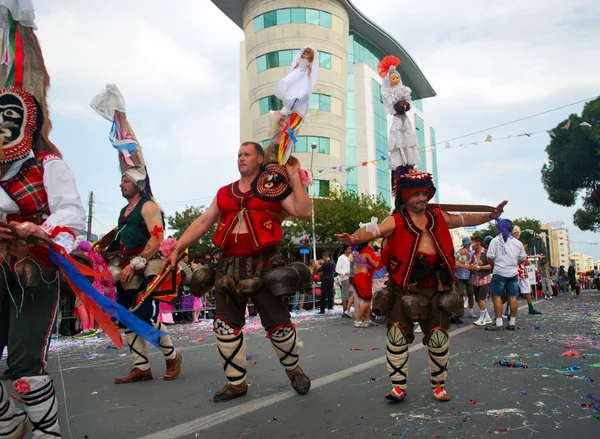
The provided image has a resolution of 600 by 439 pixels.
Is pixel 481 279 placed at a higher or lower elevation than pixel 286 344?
higher

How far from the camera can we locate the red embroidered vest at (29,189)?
3.15m

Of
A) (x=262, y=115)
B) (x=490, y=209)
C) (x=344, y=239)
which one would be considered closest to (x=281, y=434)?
(x=344, y=239)

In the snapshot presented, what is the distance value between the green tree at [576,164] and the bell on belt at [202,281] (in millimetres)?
32136

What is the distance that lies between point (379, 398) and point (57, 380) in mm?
3483

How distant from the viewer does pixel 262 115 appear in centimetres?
4475

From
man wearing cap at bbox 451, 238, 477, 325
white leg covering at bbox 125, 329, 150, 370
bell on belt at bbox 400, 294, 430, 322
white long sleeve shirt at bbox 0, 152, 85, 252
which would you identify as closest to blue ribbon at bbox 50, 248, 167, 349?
white long sleeve shirt at bbox 0, 152, 85, 252

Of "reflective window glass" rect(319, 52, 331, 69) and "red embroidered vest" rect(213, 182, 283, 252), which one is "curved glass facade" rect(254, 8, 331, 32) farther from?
"red embroidered vest" rect(213, 182, 283, 252)

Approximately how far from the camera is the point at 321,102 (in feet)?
150

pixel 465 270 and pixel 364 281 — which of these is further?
pixel 364 281

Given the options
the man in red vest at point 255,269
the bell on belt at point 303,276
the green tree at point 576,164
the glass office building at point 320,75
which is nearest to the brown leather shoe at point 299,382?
the man in red vest at point 255,269

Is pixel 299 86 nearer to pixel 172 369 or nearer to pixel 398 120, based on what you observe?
pixel 398 120

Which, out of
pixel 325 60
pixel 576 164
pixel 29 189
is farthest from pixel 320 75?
pixel 29 189

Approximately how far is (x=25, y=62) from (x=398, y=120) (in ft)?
17.2

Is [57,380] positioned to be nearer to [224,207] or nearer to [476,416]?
[224,207]
